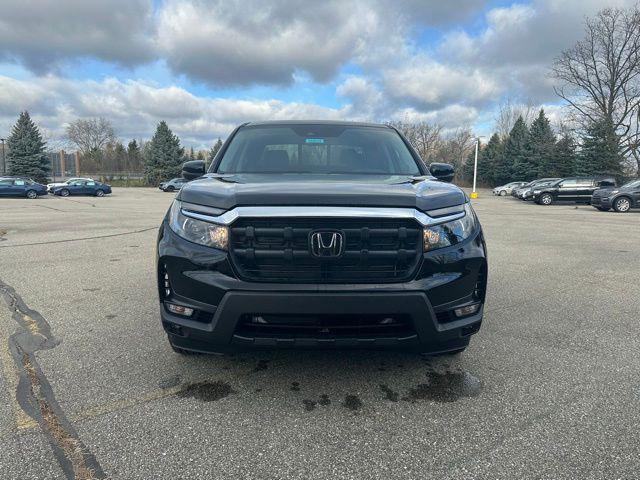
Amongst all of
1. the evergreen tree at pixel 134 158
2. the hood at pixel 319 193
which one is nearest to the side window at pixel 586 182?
the hood at pixel 319 193

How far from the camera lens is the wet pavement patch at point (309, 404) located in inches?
106

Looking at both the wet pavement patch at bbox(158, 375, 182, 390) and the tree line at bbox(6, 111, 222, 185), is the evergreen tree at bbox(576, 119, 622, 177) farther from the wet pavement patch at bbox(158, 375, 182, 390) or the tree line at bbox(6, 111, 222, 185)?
the wet pavement patch at bbox(158, 375, 182, 390)

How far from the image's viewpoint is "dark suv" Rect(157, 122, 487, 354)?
2471mm

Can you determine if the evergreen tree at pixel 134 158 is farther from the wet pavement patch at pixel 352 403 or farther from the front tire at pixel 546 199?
the wet pavement patch at pixel 352 403

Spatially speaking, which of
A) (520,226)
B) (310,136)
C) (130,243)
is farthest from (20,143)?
(310,136)

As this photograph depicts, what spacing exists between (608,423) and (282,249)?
2080 millimetres

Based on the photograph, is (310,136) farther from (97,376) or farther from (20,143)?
(20,143)

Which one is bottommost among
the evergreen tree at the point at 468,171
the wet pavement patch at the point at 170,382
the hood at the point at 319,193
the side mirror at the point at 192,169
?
the wet pavement patch at the point at 170,382

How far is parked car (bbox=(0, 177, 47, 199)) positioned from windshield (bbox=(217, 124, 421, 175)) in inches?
1342

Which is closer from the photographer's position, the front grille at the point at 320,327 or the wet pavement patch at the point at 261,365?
the front grille at the point at 320,327

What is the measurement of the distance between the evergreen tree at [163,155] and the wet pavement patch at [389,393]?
5912 centimetres

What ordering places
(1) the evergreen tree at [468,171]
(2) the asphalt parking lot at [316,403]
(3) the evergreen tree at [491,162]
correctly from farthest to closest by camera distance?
(1) the evergreen tree at [468,171] < (3) the evergreen tree at [491,162] < (2) the asphalt parking lot at [316,403]

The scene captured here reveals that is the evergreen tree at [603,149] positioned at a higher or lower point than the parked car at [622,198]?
higher

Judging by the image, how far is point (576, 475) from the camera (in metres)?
2.12
